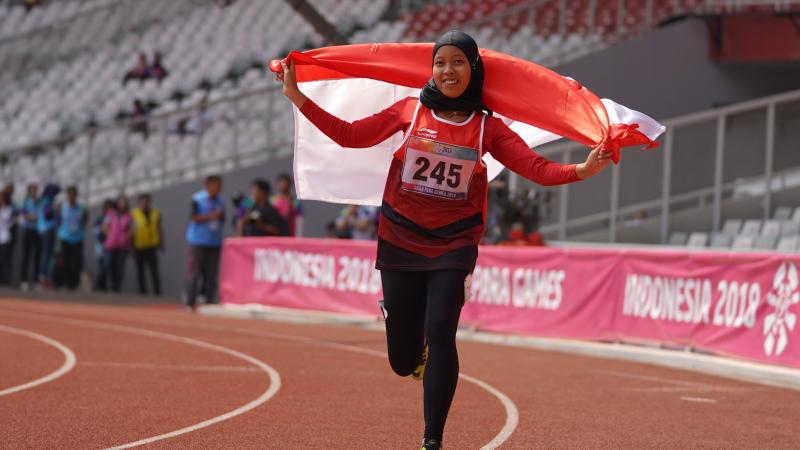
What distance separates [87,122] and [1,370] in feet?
69.3

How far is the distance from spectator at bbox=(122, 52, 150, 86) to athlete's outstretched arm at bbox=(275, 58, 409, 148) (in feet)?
83.8

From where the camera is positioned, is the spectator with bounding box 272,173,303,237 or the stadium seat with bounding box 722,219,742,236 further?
the spectator with bounding box 272,173,303,237

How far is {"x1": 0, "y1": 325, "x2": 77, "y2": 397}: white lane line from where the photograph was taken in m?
9.63

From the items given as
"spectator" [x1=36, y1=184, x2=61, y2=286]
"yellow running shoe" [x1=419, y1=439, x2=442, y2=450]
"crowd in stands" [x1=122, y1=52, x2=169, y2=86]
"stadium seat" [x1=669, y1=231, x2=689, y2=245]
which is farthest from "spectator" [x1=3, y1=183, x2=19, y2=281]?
"yellow running shoe" [x1=419, y1=439, x2=442, y2=450]

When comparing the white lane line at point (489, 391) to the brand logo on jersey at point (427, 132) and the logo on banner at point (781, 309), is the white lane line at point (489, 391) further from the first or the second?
the logo on banner at point (781, 309)

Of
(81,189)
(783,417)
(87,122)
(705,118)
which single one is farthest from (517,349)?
(87,122)

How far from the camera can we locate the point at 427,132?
21.9 ft

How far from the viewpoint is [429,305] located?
21.7ft

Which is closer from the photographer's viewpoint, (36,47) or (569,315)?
(569,315)

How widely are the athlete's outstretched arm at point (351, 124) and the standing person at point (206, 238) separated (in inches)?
497

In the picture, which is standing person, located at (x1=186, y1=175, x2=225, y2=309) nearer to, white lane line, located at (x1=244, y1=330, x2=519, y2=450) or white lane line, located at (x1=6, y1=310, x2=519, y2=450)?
white lane line, located at (x1=6, y1=310, x2=519, y2=450)

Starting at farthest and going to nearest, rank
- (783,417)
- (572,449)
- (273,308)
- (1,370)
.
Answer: (273,308) → (1,370) → (783,417) → (572,449)

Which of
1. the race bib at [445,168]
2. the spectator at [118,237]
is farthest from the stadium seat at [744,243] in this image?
the race bib at [445,168]

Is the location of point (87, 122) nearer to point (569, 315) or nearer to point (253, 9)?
point (253, 9)
